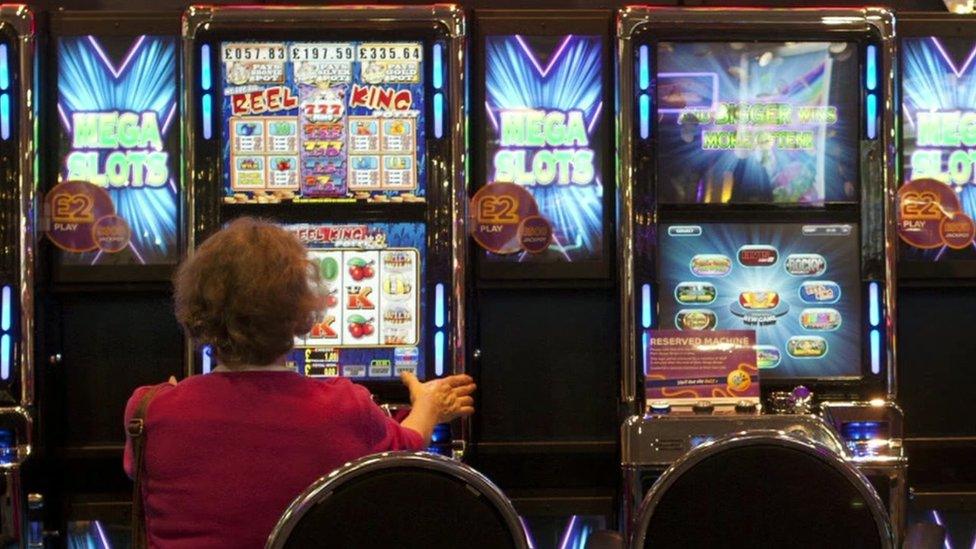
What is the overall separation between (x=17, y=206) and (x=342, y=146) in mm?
1102

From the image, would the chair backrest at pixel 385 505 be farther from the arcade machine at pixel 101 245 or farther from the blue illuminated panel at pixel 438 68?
the arcade machine at pixel 101 245

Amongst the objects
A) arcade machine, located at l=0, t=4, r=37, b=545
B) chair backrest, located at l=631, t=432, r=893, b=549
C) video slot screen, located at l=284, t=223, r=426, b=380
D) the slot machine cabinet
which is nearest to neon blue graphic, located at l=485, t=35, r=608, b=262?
the slot machine cabinet

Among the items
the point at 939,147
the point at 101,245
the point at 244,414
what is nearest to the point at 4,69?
the point at 101,245

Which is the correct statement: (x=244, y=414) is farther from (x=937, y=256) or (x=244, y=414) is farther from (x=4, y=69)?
(x=937, y=256)

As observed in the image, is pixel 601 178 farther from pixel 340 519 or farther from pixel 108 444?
pixel 340 519

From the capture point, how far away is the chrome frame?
14.0 feet

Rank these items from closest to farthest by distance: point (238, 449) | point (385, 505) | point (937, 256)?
point (385, 505), point (238, 449), point (937, 256)

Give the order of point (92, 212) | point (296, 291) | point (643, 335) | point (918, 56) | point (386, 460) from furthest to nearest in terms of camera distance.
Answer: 1. point (918, 56)
2. point (92, 212)
3. point (643, 335)
4. point (296, 291)
5. point (386, 460)

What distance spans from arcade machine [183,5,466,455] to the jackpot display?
1.71m

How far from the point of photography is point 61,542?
4.93 metres

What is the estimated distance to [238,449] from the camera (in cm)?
244

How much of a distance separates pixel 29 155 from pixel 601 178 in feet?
6.31

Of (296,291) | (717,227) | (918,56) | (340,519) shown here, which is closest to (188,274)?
(296,291)

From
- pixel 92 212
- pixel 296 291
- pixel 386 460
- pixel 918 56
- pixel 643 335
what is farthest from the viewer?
pixel 918 56
